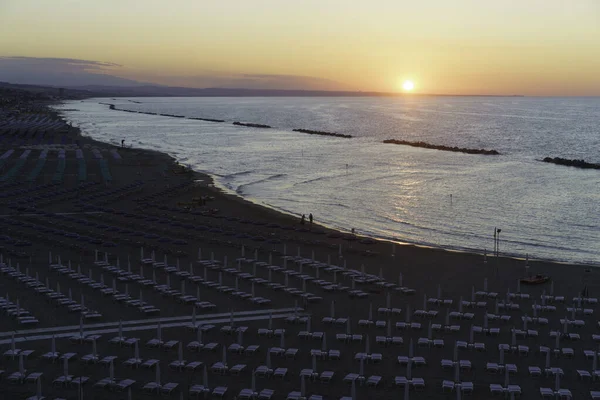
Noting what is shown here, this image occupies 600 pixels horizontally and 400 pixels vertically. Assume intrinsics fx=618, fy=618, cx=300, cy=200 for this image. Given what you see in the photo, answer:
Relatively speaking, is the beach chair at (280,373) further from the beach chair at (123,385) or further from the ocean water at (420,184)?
the ocean water at (420,184)

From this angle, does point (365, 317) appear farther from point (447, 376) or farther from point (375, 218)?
point (375, 218)

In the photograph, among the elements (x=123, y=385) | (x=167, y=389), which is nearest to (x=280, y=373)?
(x=167, y=389)

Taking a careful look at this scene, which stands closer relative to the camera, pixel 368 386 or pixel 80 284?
pixel 368 386

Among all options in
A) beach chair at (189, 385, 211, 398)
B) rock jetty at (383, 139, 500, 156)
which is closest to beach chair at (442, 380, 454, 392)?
beach chair at (189, 385, 211, 398)

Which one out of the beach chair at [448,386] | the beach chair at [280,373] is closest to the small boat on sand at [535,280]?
the beach chair at [448,386]

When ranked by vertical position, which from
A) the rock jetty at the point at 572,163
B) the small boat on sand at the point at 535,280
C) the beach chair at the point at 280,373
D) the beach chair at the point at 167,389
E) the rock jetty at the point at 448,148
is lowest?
the beach chair at the point at 167,389

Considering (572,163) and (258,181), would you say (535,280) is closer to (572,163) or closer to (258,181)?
(258,181)

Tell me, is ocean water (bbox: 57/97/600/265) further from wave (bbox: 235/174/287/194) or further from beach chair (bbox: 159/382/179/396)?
beach chair (bbox: 159/382/179/396)

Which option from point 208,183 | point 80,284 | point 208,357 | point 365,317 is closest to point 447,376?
point 365,317
